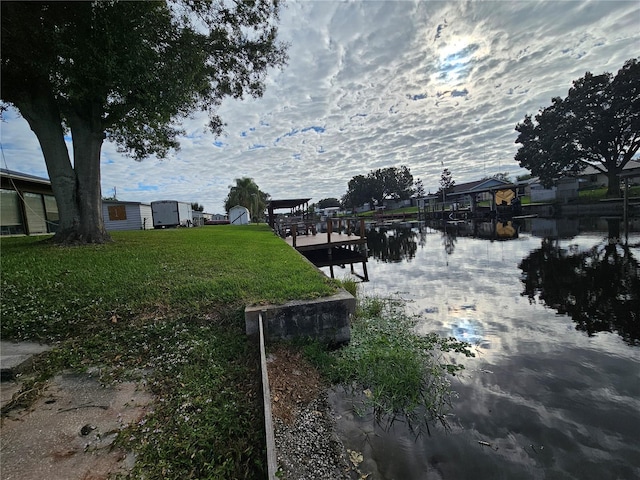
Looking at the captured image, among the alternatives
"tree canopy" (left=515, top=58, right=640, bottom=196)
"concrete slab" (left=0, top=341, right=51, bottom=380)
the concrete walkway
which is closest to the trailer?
"concrete slab" (left=0, top=341, right=51, bottom=380)

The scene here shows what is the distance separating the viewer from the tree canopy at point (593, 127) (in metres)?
29.9

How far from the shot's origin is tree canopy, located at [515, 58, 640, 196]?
29.9 m

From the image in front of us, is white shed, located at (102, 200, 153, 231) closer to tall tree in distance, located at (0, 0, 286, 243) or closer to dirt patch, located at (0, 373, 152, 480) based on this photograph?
tall tree in distance, located at (0, 0, 286, 243)

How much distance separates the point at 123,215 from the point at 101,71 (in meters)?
24.9

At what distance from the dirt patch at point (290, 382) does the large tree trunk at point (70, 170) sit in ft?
30.3

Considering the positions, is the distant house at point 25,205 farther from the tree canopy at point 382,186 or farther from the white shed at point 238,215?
the tree canopy at point 382,186

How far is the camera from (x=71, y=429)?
271cm

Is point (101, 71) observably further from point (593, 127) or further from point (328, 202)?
point (328, 202)

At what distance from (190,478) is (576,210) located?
45.0m

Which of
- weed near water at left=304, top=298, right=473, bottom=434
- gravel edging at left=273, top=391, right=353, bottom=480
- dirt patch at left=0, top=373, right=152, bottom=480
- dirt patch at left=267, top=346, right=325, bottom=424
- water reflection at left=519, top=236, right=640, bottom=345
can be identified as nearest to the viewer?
dirt patch at left=0, top=373, right=152, bottom=480

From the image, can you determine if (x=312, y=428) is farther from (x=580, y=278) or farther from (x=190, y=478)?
(x=580, y=278)

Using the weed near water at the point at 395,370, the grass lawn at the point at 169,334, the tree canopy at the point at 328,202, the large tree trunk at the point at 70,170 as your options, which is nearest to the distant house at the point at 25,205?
the large tree trunk at the point at 70,170

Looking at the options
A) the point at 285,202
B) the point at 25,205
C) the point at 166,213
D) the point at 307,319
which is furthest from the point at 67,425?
the point at 166,213

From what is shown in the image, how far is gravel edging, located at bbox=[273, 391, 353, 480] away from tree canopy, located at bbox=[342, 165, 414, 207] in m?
83.7
